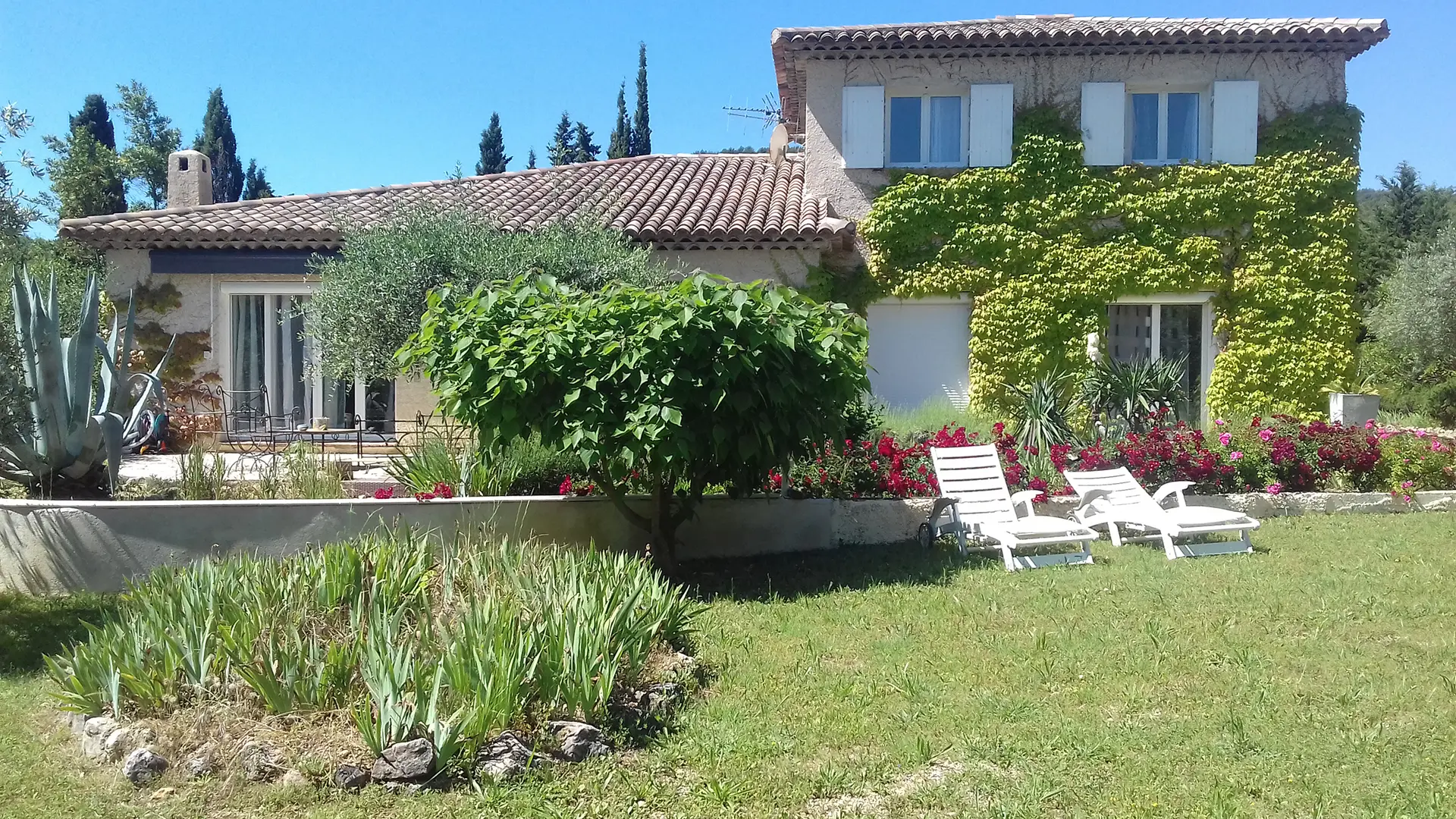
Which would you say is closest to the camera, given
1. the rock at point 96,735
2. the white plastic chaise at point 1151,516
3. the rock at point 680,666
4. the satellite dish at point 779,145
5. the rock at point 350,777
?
the rock at point 350,777

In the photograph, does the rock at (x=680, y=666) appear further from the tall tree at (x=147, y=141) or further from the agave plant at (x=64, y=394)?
the tall tree at (x=147, y=141)

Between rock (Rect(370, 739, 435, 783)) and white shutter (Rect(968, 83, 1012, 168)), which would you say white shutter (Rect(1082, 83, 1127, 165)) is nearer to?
white shutter (Rect(968, 83, 1012, 168))

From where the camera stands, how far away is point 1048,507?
30.2 ft

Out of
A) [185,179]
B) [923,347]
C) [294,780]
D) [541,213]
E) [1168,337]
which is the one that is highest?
[185,179]

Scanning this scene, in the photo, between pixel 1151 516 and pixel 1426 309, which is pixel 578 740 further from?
pixel 1426 309

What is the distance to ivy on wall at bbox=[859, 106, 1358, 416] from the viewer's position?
13.9m

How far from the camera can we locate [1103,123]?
46.3ft

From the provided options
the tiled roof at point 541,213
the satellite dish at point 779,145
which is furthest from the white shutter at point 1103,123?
the satellite dish at point 779,145

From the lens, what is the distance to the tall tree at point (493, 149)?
42.3m

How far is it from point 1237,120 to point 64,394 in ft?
47.3

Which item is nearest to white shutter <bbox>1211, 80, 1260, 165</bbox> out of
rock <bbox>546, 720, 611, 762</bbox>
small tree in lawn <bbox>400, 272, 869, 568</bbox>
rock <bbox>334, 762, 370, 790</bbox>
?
small tree in lawn <bbox>400, 272, 869, 568</bbox>

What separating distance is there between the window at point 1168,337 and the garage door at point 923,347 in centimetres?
224

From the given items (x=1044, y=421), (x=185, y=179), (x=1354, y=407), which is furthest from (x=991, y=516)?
(x=185, y=179)

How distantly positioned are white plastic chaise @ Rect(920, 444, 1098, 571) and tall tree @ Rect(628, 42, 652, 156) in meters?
35.8
